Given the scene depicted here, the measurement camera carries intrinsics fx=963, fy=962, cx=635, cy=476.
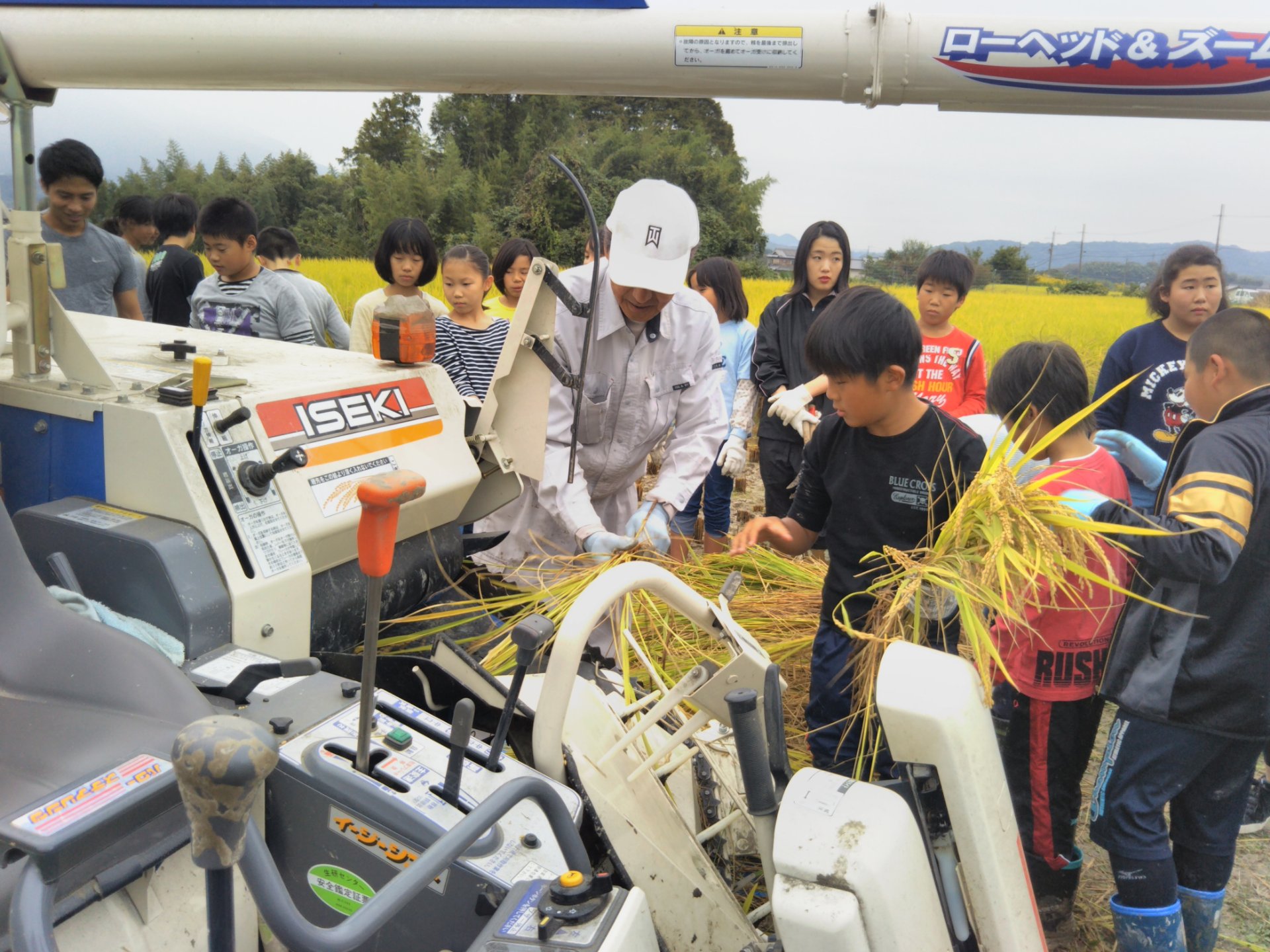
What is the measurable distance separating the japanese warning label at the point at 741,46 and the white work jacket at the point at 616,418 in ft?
3.79

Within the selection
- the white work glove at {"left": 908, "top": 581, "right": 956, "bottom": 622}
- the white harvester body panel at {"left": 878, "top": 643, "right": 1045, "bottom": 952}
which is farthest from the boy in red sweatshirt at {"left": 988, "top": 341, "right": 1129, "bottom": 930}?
the white harvester body panel at {"left": 878, "top": 643, "right": 1045, "bottom": 952}

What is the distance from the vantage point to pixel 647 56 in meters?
2.00

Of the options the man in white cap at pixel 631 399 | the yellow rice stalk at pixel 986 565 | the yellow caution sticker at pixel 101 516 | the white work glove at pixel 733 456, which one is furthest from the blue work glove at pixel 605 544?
the white work glove at pixel 733 456

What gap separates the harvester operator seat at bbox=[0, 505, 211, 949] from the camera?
126cm

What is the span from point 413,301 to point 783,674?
5.19 ft

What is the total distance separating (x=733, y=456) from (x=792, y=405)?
767 mm

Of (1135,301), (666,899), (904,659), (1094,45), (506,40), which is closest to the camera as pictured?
(904,659)

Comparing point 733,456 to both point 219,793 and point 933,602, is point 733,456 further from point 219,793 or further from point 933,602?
point 219,793

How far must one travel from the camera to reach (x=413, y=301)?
8.88 ft

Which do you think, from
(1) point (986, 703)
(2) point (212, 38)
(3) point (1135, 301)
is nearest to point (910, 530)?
(1) point (986, 703)

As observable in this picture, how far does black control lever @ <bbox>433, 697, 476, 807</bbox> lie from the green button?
0.35 feet

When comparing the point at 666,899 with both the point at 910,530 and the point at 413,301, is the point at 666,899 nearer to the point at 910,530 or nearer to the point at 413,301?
the point at 910,530

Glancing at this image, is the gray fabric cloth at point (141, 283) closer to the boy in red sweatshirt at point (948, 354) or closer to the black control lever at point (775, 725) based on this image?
the boy in red sweatshirt at point (948, 354)

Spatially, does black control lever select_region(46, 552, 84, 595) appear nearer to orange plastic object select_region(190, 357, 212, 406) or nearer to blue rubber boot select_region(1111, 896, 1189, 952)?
orange plastic object select_region(190, 357, 212, 406)
